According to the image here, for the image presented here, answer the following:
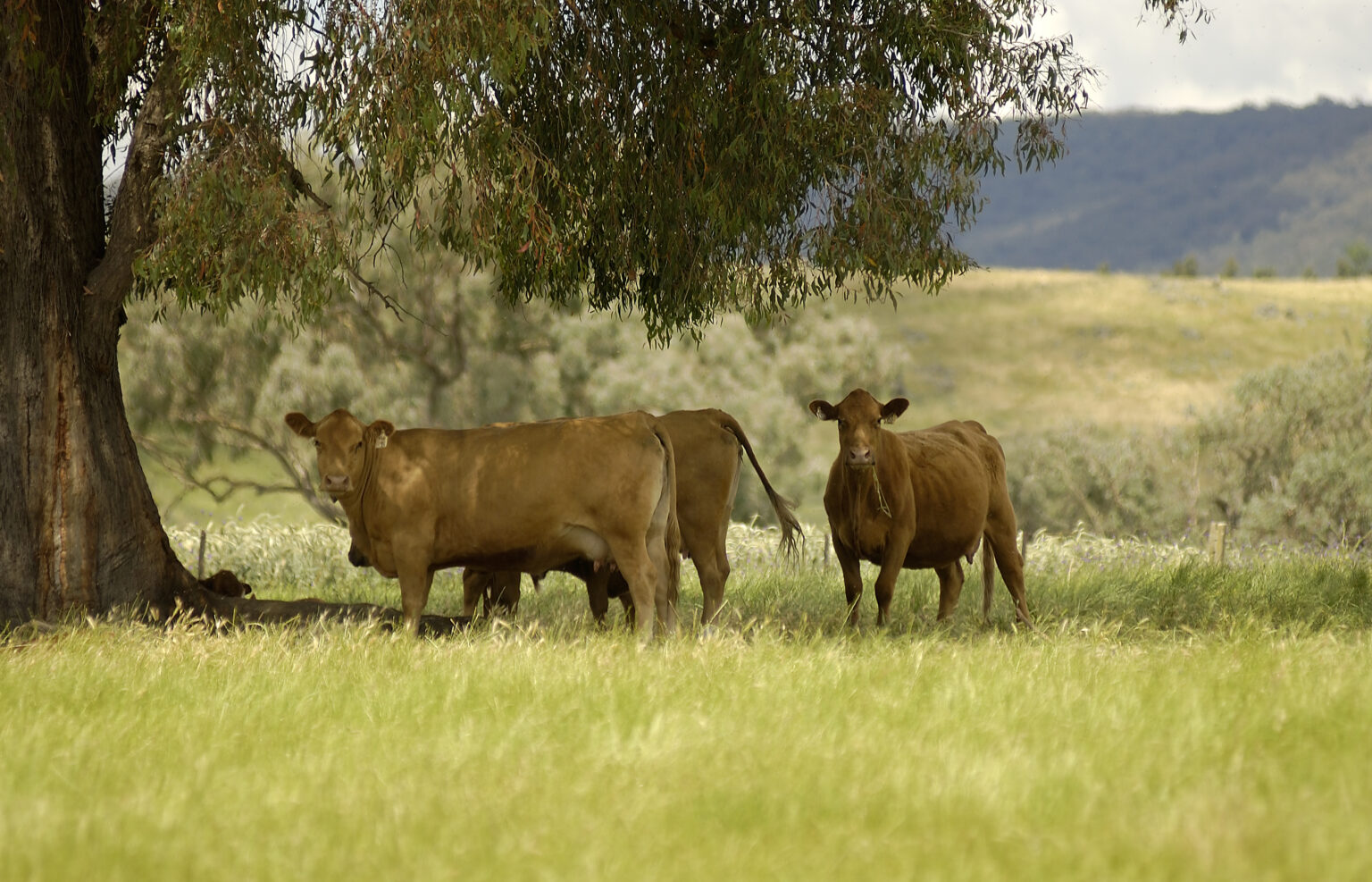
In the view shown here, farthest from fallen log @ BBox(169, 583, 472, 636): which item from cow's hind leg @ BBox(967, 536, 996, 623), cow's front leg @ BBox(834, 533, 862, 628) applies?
cow's hind leg @ BBox(967, 536, 996, 623)

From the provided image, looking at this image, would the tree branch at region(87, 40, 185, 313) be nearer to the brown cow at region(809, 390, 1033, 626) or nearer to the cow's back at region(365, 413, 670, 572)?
the cow's back at region(365, 413, 670, 572)

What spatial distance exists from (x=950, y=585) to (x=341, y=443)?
5183 mm

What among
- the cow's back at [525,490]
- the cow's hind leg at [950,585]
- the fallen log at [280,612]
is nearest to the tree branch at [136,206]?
the cow's back at [525,490]

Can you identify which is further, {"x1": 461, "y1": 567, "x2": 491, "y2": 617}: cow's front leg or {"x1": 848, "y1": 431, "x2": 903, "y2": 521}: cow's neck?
{"x1": 461, "y1": 567, "x2": 491, "y2": 617}: cow's front leg

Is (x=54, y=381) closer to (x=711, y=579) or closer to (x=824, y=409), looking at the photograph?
(x=711, y=579)

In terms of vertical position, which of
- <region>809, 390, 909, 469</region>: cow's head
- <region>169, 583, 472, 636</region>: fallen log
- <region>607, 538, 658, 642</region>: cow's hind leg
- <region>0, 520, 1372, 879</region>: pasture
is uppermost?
<region>809, 390, 909, 469</region>: cow's head

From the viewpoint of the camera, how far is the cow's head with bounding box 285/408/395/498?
864cm

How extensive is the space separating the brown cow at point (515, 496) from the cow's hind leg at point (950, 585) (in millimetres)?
2891

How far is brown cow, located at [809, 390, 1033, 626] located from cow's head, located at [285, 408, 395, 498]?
10.3 ft

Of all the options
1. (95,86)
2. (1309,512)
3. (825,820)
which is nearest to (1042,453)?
(1309,512)

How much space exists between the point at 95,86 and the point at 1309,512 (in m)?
23.5

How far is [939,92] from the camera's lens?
392 inches

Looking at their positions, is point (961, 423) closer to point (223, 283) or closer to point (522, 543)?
point (522, 543)

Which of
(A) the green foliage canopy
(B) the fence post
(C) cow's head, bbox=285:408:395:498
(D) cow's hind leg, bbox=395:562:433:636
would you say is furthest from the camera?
(B) the fence post
